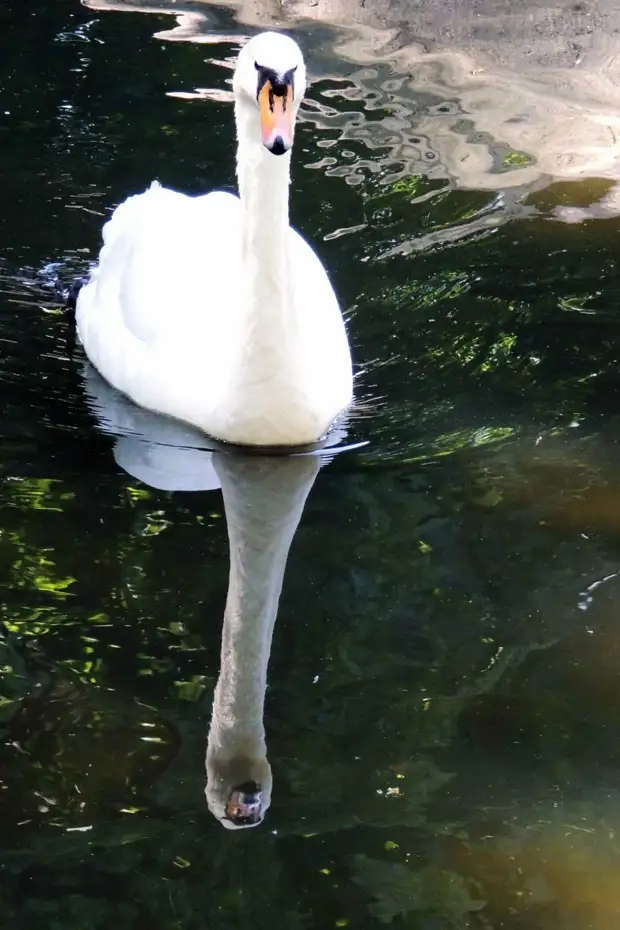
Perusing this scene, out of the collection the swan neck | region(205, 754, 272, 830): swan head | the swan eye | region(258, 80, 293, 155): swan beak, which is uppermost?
the swan eye

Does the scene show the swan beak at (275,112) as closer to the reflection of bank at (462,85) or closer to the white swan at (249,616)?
the white swan at (249,616)

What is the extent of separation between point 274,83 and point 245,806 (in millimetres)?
2297

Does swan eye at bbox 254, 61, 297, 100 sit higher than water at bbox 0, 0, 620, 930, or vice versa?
swan eye at bbox 254, 61, 297, 100

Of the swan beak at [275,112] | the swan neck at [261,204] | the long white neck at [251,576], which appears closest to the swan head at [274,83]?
the swan beak at [275,112]

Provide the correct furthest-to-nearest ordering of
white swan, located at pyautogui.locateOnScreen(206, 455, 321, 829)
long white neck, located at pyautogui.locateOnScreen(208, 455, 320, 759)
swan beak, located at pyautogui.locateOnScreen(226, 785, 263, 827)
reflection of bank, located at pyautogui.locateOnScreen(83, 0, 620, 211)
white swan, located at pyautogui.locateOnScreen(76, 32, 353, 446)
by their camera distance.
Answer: reflection of bank, located at pyautogui.locateOnScreen(83, 0, 620, 211) → white swan, located at pyautogui.locateOnScreen(76, 32, 353, 446) → long white neck, located at pyautogui.locateOnScreen(208, 455, 320, 759) → white swan, located at pyautogui.locateOnScreen(206, 455, 321, 829) → swan beak, located at pyautogui.locateOnScreen(226, 785, 263, 827)

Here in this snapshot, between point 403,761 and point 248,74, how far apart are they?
2.37 m

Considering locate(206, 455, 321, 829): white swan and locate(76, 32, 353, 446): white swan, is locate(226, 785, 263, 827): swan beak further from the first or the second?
locate(76, 32, 353, 446): white swan

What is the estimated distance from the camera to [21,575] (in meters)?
4.70

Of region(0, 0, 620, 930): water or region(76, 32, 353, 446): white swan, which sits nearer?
region(0, 0, 620, 930): water

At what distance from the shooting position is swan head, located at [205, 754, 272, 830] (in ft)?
12.3

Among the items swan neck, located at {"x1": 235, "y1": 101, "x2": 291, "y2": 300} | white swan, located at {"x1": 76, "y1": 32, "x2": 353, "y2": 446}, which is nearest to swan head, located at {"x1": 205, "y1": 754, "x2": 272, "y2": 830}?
white swan, located at {"x1": 76, "y1": 32, "x2": 353, "y2": 446}

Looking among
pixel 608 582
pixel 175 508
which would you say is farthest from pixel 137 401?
pixel 608 582

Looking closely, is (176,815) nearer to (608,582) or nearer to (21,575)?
(21,575)

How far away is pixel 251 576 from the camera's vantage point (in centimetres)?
472
